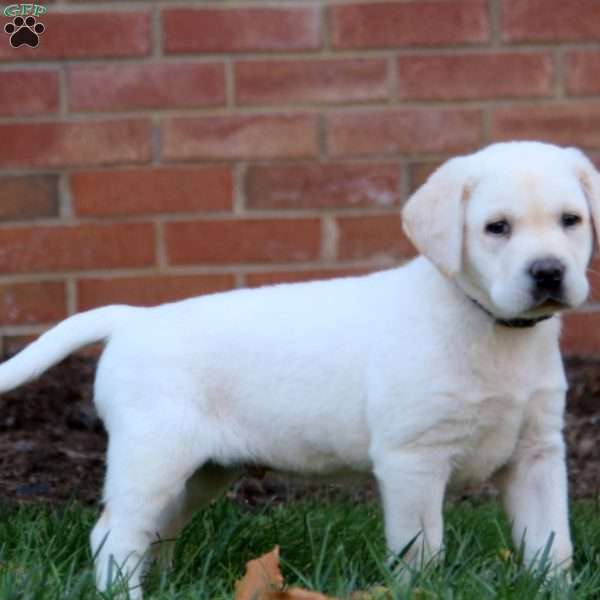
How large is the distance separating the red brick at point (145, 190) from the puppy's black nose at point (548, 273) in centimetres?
255

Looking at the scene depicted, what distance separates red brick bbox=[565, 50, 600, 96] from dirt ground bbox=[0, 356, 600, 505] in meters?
1.14

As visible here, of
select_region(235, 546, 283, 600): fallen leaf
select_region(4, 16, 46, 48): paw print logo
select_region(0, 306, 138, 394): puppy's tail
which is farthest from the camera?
select_region(4, 16, 46, 48): paw print logo

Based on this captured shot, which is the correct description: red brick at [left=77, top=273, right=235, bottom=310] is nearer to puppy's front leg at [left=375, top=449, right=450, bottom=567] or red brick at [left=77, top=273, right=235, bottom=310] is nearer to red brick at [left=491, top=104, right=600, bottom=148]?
red brick at [left=491, top=104, right=600, bottom=148]

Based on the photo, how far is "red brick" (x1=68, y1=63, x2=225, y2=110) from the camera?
592 centimetres

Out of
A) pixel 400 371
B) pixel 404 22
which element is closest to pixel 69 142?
pixel 404 22

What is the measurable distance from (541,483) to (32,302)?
2.75 m

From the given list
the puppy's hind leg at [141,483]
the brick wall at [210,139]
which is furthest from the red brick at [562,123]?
the puppy's hind leg at [141,483]

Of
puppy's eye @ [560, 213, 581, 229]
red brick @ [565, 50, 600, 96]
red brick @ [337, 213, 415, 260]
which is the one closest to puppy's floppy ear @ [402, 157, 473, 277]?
puppy's eye @ [560, 213, 581, 229]

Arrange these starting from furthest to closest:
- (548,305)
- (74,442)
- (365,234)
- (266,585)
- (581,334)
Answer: (581,334) → (365,234) → (74,442) → (548,305) → (266,585)

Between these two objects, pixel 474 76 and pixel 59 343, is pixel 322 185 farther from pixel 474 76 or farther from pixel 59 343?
pixel 59 343

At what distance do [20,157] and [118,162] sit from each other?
15.9 inches

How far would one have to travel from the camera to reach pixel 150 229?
5.93 metres

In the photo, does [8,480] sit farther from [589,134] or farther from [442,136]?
[589,134]

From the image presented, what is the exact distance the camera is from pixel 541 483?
155 inches
